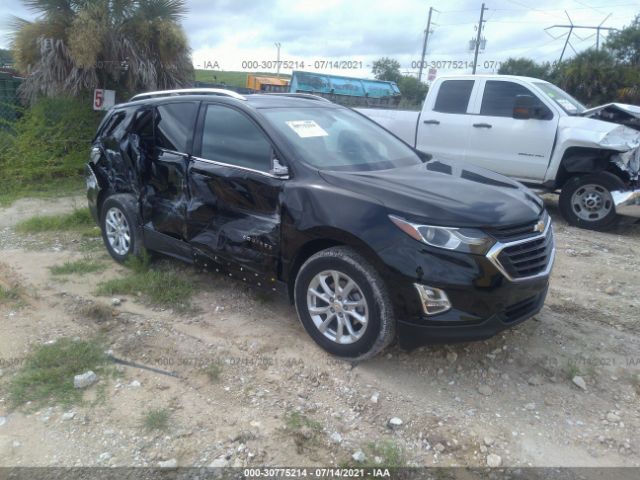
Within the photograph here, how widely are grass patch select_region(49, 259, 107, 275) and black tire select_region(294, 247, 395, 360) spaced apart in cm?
278

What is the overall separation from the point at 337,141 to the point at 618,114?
5028 mm

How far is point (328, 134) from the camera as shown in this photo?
172 inches

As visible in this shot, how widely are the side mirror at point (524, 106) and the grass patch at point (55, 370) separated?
6117 millimetres

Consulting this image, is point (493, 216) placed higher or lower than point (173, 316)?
higher

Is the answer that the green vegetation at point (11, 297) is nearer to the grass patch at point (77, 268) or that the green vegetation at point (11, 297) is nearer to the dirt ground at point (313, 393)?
the dirt ground at point (313, 393)

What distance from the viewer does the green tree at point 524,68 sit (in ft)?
106

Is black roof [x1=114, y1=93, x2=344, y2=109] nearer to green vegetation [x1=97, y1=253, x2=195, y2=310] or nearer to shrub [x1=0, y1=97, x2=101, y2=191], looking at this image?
green vegetation [x1=97, y1=253, x2=195, y2=310]

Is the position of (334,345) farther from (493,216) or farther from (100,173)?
(100,173)

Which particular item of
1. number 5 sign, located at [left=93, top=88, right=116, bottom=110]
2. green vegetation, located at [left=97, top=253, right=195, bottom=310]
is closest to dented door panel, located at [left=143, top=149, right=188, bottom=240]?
green vegetation, located at [left=97, top=253, right=195, bottom=310]

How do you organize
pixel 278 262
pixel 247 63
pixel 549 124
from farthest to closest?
pixel 247 63, pixel 549 124, pixel 278 262

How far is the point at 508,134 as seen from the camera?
25.4 feet

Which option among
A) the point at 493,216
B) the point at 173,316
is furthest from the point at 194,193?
the point at 493,216

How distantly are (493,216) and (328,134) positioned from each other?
1.56 m

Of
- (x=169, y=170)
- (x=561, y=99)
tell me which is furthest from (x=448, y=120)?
(x=169, y=170)
